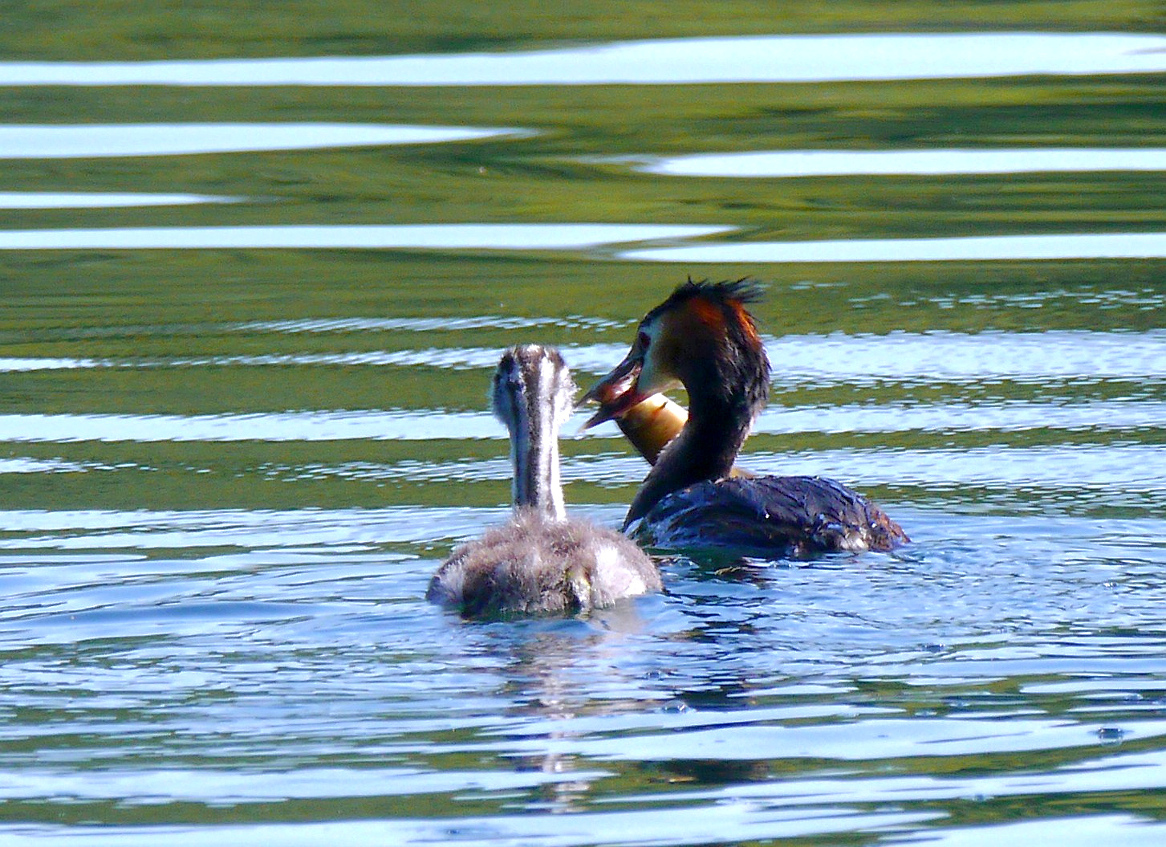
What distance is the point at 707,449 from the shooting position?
874 centimetres

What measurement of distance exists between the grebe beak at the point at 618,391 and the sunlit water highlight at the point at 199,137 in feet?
19.0

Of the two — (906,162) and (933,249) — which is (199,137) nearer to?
(906,162)

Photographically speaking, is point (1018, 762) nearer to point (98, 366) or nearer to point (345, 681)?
point (345, 681)

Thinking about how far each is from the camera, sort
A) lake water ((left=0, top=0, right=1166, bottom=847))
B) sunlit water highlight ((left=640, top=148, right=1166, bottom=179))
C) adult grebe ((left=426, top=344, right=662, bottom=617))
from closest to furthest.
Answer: lake water ((left=0, top=0, right=1166, bottom=847)), adult grebe ((left=426, top=344, right=662, bottom=617)), sunlit water highlight ((left=640, top=148, right=1166, bottom=179))

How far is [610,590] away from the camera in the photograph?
696cm

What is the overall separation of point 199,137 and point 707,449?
7.42 m

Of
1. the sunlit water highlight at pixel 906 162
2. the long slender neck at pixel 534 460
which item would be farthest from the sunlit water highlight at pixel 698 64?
the long slender neck at pixel 534 460

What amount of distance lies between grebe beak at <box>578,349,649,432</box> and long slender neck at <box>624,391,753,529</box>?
0.45 metres

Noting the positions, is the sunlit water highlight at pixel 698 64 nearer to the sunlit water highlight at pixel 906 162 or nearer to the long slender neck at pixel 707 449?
the sunlit water highlight at pixel 906 162

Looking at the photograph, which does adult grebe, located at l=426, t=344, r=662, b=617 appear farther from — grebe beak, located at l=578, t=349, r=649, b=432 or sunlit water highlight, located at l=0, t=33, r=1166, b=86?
sunlit water highlight, located at l=0, t=33, r=1166, b=86

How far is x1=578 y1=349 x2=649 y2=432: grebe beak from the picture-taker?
913cm

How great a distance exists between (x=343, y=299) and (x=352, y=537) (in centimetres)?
396

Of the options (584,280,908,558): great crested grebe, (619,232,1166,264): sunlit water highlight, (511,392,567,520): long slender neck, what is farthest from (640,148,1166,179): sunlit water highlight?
(511,392,567,520): long slender neck

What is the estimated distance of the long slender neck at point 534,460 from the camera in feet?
25.6
